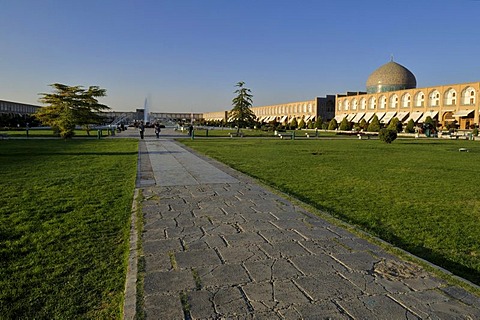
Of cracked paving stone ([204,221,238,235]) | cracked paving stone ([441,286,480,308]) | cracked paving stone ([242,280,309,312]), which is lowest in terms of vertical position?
cracked paving stone ([242,280,309,312])

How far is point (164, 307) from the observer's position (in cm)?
220

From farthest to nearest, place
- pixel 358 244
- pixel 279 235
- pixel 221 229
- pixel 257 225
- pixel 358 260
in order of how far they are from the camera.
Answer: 1. pixel 257 225
2. pixel 221 229
3. pixel 279 235
4. pixel 358 244
5. pixel 358 260

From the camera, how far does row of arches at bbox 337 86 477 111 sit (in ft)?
139

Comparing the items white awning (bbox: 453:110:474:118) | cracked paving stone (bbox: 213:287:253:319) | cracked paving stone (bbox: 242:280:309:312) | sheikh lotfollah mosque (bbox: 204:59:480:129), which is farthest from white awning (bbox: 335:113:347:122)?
cracked paving stone (bbox: 213:287:253:319)

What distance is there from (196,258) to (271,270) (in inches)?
26.1

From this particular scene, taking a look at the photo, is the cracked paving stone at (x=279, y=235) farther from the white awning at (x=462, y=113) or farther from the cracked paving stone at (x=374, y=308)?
the white awning at (x=462, y=113)

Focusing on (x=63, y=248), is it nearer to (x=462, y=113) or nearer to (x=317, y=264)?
(x=317, y=264)

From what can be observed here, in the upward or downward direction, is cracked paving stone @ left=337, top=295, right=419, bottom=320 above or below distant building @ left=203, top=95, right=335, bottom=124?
below

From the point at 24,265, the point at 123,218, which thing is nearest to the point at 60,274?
the point at 24,265

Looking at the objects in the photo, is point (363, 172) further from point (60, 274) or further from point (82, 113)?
point (82, 113)

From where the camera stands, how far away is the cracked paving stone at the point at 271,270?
2.66 metres

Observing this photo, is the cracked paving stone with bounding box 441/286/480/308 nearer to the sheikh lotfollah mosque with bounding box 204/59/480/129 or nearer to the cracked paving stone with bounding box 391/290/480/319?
the cracked paving stone with bounding box 391/290/480/319

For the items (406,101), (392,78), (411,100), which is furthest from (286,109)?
(411,100)

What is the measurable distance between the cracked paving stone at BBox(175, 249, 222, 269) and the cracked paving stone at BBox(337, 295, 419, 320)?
111 centimetres
